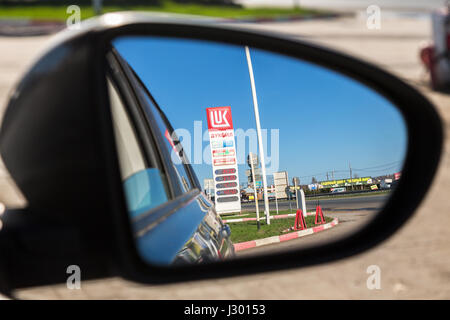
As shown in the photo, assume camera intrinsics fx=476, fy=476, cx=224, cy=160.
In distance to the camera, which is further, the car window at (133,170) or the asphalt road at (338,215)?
the asphalt road at (338,215)

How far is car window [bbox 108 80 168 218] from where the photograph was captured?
4.15 feet

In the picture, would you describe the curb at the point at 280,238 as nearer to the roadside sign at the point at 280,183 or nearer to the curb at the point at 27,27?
the roadside sign at the point at 280,183

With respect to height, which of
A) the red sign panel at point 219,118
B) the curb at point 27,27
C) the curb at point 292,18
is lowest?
the red sign panel at point 219,118

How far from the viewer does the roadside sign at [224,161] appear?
118cm

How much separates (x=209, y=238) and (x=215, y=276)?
13 cm

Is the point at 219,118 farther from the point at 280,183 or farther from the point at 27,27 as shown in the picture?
the point at 27,27

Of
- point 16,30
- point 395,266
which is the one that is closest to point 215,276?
point 395,266

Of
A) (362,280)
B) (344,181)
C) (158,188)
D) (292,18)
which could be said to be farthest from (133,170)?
(292,18)

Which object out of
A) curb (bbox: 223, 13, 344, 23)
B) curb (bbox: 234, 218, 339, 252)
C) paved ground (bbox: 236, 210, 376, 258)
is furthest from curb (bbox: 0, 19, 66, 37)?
curb (bbox: 234, 218, 339, 252)

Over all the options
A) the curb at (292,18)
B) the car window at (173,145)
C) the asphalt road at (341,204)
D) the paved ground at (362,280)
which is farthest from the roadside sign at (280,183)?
the curb at (292,18)

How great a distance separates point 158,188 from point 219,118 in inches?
16.0

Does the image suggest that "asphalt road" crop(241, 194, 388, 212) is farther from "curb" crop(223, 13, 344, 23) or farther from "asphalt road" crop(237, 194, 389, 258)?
"curb" crop(223, 13, 344, 23)

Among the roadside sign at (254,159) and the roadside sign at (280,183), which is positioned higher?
the roadside sign at (254,159)
